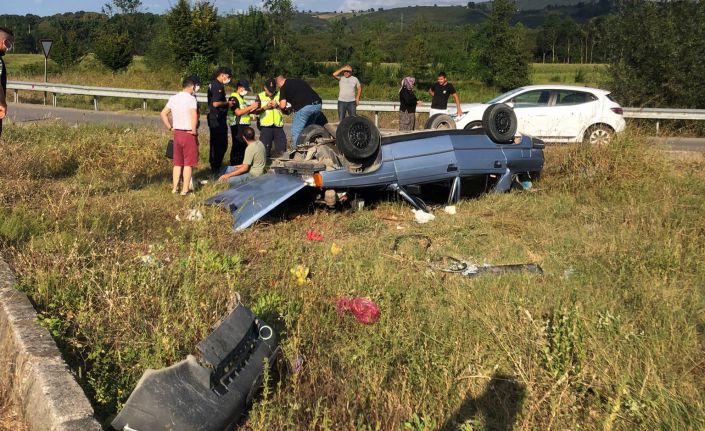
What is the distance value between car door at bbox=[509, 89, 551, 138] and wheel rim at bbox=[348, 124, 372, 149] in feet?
22.8

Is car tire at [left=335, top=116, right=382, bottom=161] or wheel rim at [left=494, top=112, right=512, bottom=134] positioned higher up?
wheel rim at [left=494, top=112, right=512, bottom=134]

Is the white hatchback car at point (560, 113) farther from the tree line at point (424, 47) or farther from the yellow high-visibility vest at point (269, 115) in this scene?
the tree line at point (424, 47)

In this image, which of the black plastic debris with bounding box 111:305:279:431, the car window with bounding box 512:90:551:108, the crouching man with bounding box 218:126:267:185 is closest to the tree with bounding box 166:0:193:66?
the car window with bounding box 512:90:551:108

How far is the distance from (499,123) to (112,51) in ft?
109

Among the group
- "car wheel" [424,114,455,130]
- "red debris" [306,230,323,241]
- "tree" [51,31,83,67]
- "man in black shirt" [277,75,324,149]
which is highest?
"tree" [51,31,83,67]

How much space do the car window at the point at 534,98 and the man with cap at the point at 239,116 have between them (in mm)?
6194

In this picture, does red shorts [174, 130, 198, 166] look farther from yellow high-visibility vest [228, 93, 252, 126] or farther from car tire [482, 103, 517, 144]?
car tire [482, 103, 517, 144]

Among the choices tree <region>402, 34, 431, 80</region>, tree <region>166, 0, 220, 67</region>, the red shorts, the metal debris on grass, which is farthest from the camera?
tree <region>402, 34, 431, 80</region>

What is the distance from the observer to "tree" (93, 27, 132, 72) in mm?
36969

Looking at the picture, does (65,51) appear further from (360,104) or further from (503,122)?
(503,122)

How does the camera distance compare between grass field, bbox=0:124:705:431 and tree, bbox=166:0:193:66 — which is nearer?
grass field, bbox=0:124:705:431

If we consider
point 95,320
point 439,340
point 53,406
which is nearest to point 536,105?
point 439,340

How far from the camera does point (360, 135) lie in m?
7.75

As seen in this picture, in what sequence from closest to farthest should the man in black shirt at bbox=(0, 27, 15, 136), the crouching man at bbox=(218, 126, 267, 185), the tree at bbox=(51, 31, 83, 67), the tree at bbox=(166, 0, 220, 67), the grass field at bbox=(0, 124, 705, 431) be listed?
the grass field at bbox=(0, 124, 705, 431) → the man in black shirt at bbox=(0, 27, 15, 136) → the crouching man at bbox=(218, 126, 267, 185) → the tree at bbox=(166, 0, 220, 67) → the tree at bbox=(51, 31, 83, 67)
